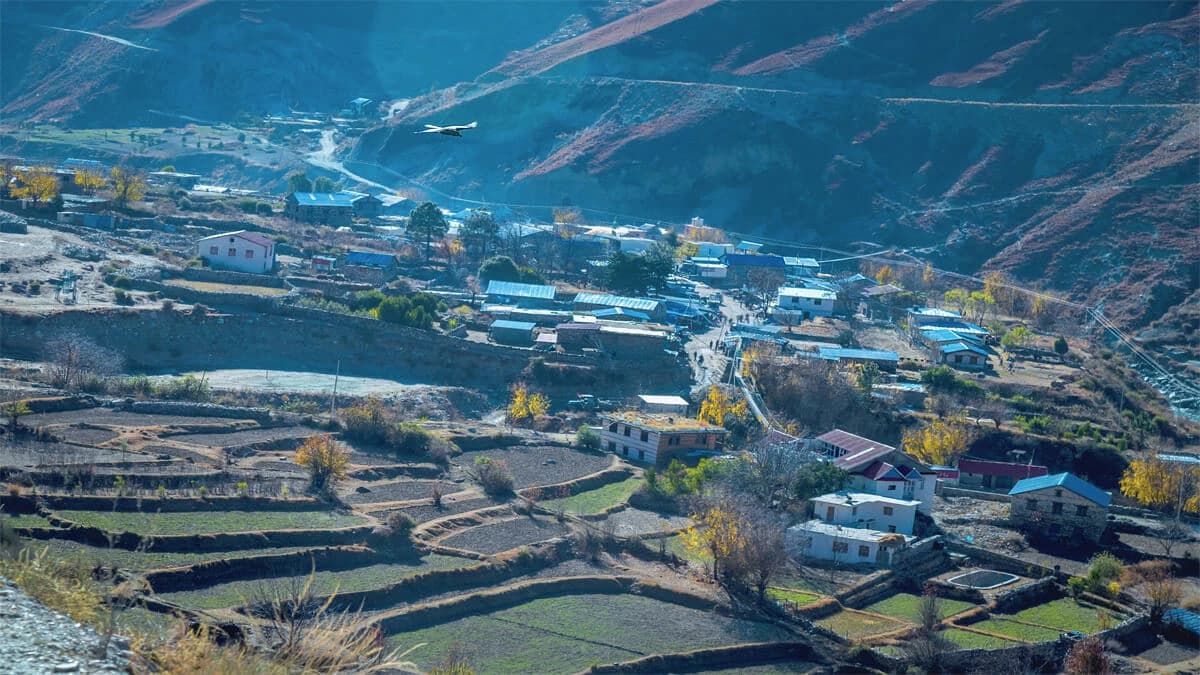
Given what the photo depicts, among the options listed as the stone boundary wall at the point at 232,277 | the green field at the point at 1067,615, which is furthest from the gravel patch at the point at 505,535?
the stone boundary wall at the point at 232,277

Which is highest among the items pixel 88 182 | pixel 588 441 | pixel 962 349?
pixel 88 182

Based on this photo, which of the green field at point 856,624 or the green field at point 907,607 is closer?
the green field at point 856,624

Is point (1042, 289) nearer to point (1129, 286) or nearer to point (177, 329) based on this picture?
point (1129, 286)

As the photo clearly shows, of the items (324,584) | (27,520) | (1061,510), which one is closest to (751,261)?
(1061,510)

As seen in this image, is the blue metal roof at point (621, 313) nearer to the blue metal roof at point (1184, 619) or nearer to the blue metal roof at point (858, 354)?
the blue metal roof at point (858, 354)

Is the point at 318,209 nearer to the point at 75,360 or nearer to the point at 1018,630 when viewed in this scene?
the point at 75,360

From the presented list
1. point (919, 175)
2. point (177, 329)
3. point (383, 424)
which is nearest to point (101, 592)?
point (383, 424)

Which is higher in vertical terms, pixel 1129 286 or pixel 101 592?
pixel 1129 286
